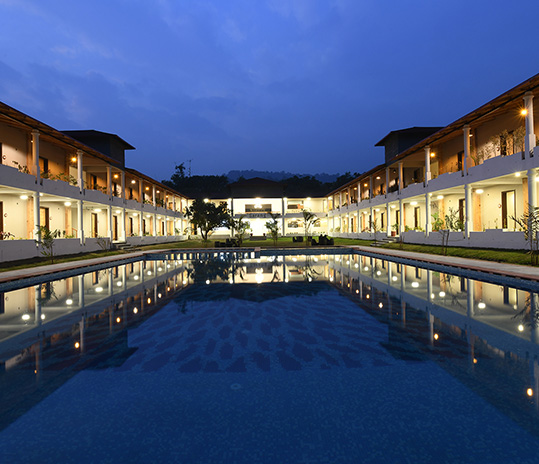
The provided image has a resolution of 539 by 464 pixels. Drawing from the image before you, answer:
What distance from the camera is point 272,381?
3.85 metres

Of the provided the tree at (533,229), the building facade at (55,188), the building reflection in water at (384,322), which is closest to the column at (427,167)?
the tree at (533,229)

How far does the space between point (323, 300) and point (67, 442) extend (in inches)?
239

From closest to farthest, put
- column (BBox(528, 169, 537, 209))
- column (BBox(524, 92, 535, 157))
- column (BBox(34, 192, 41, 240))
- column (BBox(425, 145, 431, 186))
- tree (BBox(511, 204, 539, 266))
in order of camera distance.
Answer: tree (BBox(511, 204, 539, 266)) → column (BBox(528, 169, 537, 209)) → column (BBox(524, 92, 535, 157)) → column (BBox(34, 192, 41, 240)) → column (BBox(425, 145, 431, 186))

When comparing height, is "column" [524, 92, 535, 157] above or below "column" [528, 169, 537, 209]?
above

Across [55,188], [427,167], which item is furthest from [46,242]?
[427,167]

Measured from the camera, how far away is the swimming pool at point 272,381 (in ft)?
8.79

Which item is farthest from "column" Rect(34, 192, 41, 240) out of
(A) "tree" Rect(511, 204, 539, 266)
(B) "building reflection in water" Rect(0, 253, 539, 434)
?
(A) "tree" Rect(511, 204, 539, 266)

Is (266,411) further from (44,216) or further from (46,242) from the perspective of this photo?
(44,216)

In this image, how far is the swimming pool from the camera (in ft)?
8.79

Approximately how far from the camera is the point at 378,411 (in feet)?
10.4

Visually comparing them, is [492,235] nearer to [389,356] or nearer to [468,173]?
[468,173]

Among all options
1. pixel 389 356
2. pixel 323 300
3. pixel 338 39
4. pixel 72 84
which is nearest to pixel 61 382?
pixel 389 356

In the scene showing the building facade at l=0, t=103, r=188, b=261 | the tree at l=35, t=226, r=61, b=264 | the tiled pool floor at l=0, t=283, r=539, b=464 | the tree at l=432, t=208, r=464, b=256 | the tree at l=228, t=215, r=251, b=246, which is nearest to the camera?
the tiled pool floor at l=0, t=283, r=539, b=464

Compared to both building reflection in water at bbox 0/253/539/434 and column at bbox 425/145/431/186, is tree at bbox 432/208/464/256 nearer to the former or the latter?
column at bbox 425/145/431/186
